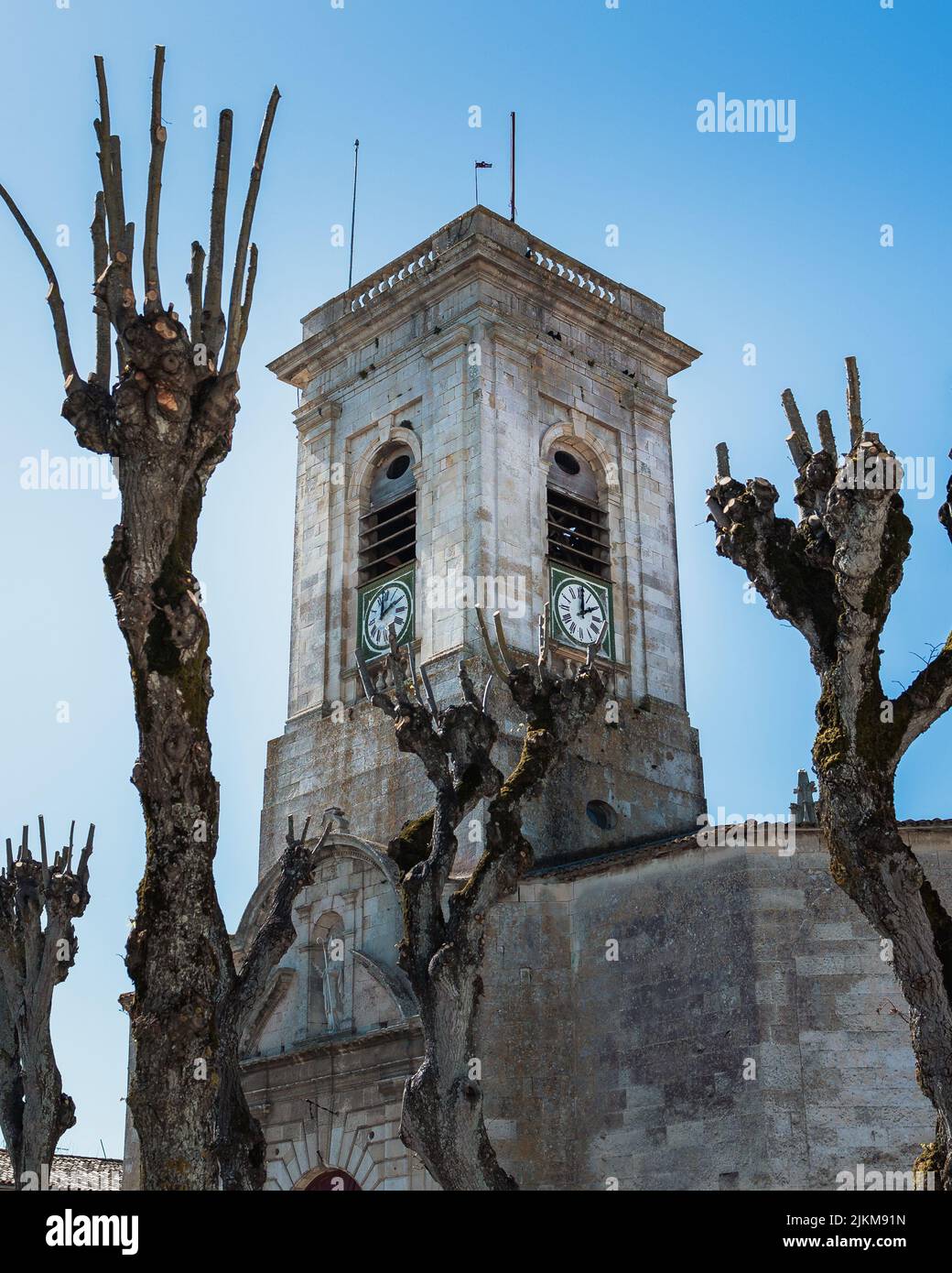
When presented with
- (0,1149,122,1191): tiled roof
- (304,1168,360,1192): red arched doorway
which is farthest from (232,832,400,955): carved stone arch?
(0,1149,122,1191): tiled roof

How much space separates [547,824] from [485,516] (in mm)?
4883

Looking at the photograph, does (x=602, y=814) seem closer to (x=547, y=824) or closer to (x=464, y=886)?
(x=547, y=824)

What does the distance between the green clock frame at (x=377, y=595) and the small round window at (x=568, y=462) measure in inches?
124

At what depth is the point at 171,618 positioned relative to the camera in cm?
1109

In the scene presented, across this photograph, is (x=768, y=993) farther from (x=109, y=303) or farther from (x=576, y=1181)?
(x=109, y=303)

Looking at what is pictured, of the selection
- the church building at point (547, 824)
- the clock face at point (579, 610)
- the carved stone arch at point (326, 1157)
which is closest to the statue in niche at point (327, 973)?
the church building at point (547, 824)

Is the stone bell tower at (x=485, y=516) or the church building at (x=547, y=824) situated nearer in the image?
the church building at (x=547, y=824)

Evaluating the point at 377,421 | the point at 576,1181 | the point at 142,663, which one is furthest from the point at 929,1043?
the point at 377,421

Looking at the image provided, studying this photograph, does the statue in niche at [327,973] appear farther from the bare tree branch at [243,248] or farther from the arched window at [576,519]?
the bare tree branch at [243,248]

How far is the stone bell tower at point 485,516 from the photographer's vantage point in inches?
904

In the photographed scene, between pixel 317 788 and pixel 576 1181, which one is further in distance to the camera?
pixel 317 788
